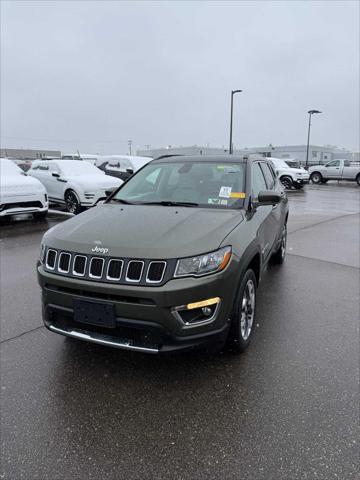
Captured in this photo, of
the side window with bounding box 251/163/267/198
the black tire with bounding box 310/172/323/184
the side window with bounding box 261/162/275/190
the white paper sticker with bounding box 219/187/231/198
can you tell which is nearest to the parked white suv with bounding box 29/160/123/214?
the side window with bounding box 261/162/275/190

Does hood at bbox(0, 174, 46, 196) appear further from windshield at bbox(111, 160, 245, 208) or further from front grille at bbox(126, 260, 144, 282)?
front grille at bbox(126, 260, 144, 282)

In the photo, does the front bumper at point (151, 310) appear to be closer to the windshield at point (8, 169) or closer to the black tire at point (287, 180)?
the windshield at point (8, 169)

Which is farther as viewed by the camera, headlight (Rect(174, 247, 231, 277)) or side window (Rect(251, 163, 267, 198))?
side window (Rect(251, 163, 267, 198))

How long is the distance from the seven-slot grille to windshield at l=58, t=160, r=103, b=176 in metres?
9.64

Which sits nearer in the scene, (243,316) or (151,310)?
(151,310)

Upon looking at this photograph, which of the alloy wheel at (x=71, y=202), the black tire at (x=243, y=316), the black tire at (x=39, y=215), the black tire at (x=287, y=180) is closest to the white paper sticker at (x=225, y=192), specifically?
the black tire at (x=243, y=316)

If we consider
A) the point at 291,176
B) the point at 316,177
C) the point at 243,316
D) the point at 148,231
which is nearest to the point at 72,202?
the point at 148,231

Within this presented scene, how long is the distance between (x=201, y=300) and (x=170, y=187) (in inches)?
69.3

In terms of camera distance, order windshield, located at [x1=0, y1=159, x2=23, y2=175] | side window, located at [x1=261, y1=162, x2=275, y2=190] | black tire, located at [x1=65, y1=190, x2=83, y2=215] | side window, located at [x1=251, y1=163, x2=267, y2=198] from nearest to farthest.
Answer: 1. side window, located at [x1=251, y1=163, x2=267, y2=198]
2. side window, located at [x1=261, y1=162, x2=275, y2=190]
3. windshield, located at [x1=0, y1=159, x2=23, y2=175]
4. black tire, located at [x1=65, y1=190, x2=83, y2=215]

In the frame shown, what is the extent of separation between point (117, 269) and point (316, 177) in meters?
29.8

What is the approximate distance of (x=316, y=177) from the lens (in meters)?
29.6

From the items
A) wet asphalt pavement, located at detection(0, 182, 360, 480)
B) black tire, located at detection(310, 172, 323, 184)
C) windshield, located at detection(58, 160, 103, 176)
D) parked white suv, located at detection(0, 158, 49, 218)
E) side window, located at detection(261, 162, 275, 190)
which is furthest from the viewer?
black tire, located at detection(310, 172, 323, 184)

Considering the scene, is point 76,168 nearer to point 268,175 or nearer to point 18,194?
point 18,194

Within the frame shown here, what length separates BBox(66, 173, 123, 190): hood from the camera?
10750mm
